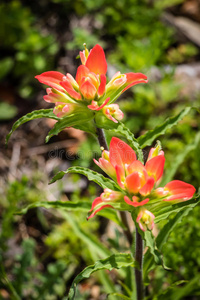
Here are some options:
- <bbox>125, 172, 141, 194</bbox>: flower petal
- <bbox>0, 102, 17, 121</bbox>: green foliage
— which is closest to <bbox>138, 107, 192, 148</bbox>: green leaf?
<bbox>125, 172, 141, 194</bbox>: flower petal

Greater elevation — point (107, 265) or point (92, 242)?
point (107, 265)

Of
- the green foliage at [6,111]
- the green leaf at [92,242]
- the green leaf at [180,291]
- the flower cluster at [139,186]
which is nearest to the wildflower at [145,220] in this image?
the flower cluster at [139,186]

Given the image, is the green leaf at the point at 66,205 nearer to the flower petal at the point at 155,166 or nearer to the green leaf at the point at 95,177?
the green leaf at the point at 95,177

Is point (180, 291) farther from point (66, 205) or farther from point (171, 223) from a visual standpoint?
point (66, 205)

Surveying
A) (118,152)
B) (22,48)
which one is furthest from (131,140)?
(22,48)

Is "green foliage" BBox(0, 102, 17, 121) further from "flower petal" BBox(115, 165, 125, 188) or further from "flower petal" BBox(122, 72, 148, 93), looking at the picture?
"flower petal" BBox(115, 165, 125, 188)

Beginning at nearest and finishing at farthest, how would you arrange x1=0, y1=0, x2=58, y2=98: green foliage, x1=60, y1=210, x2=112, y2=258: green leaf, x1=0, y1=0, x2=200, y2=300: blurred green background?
x1=60, y1=210, x2=112, y2=258: green leaf → x1=0, y1=0, x2=200, y2=300: blurred green background → x1=0, y1=0, x2=58, y2=98: green foliage

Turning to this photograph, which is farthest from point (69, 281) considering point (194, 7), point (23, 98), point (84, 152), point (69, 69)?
point (194, 7)

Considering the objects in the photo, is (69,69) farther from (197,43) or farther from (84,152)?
(197,43)
